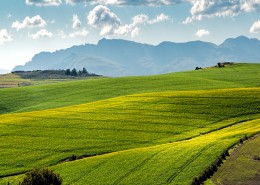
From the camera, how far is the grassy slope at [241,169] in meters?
35.5

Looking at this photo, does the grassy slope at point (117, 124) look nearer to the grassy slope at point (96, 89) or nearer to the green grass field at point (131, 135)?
the green grass field at point (131, 135)

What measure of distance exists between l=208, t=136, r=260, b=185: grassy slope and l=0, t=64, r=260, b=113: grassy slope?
2442 inches

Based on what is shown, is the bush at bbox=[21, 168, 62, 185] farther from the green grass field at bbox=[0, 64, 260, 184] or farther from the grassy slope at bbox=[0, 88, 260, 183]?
the grassy slope at bbox=[0, 88, 260, 183]

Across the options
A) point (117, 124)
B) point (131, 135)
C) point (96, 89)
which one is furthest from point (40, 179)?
point (96, 89)

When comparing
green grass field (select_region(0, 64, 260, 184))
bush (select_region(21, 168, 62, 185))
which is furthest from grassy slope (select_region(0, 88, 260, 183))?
bush (select_region(21, 168, 62, 185))

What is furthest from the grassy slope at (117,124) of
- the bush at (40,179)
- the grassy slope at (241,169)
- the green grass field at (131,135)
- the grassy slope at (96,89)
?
the grassy slope at (96,89)

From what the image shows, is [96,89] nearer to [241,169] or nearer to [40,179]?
[40,179]

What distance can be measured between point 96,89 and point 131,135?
5912cm

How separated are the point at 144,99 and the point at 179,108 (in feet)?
38.6

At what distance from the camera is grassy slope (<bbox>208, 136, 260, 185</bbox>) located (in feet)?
116

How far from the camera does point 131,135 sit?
196 feet

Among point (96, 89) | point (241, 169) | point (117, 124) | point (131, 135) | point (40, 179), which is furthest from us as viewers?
point (96, 89)

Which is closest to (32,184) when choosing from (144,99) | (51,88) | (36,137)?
(36,137)

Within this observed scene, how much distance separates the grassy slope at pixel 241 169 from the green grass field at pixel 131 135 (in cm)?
193
